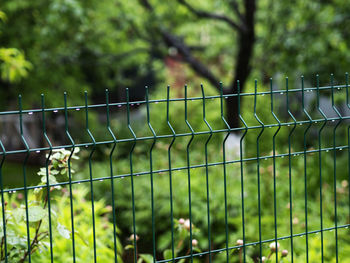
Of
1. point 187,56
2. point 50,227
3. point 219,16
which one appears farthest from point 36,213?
point 187,56

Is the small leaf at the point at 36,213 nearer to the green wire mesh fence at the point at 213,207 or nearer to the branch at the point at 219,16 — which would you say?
the green wire mesh fence at the point at 213,207

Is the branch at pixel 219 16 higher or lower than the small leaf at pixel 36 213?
higher

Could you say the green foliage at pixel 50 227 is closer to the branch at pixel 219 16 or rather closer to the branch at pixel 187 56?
the branch at pixel 219 16

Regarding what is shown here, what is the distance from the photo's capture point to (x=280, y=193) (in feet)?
21.2

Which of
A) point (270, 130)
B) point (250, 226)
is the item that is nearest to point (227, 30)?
point (270, 130)

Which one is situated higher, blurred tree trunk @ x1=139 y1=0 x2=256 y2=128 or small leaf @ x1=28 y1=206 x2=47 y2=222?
blurred tree trunk @ x1=139 y1=0 x2=256 y2=128

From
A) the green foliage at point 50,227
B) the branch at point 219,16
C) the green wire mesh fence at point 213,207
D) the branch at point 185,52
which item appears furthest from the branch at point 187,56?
the green foliage at point 50,227

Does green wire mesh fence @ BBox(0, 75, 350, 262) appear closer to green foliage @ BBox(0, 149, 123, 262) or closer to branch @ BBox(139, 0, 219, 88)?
green foliage @ BBox(0, 149, 123, 262)

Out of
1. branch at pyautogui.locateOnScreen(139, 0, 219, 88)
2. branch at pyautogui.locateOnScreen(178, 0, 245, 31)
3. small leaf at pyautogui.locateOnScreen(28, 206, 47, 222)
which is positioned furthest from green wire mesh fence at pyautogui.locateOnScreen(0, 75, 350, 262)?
branch at pyautogui.locateOnScreen(178, 0, 245, 31)

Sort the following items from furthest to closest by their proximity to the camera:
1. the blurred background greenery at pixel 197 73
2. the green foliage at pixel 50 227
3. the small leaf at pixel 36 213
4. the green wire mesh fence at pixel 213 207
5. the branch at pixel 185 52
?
the branch at pixel 185 52
the blurred background greenery at pixel 197 73
the green wire mesh fence at pixel 213 207
the green foliage at pixel 50 227
the small leaf at pixel 36 213

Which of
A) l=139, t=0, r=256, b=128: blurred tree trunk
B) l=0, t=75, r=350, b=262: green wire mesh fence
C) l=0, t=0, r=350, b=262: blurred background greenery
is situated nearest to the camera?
l=0, t=75, r=350, b=262: green wire mesh fence

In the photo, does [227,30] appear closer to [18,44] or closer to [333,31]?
[333,31]

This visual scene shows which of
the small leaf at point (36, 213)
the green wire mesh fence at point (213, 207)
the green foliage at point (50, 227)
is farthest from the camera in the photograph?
the green wire mesh fence at point (213, 207)

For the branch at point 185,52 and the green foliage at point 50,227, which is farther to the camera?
the branch at point 185,52
